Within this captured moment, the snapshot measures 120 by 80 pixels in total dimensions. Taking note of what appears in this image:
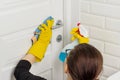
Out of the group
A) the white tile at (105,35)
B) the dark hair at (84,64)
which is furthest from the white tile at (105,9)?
the dark hair at (84,64)

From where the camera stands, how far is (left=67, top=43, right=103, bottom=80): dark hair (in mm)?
1309

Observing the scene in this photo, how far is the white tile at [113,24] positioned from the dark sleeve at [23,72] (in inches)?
20.2

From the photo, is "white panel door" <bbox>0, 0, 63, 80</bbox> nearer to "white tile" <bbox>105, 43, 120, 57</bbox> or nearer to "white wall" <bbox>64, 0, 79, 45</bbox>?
"white wall" <bbox>64, 0, 79, 45</bbox>

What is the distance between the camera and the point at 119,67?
183 cm

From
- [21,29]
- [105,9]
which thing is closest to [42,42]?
[21,29]

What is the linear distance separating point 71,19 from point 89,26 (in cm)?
13

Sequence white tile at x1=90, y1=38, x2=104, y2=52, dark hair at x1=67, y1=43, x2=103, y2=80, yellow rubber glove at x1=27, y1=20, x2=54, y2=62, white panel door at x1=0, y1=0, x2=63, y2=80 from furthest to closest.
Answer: white tile at x1=90, y1=38, x2=104, y2=52
yellow rubber glove at x1=27, y1=20, x2=54, y2=62
white panel door at x1=0, y1=0, x2=63, y2=80
dark hair at x1=67, y1=43, x2=103, y2=80

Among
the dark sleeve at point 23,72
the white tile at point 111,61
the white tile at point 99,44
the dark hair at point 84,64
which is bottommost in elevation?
the white tile at point 111,61

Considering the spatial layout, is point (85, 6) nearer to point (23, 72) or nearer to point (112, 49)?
point (112, 49)

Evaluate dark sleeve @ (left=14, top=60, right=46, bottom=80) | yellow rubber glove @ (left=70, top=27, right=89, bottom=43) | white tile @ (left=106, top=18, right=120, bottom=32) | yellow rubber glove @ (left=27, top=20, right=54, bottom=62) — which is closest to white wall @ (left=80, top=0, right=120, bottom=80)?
white tile @ (left=106, top=18, right=120, bottom=32)

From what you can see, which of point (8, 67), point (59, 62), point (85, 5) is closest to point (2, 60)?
point (8, 67)

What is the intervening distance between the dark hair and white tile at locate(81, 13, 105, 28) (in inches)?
20.4

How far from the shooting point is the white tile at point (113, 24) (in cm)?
176

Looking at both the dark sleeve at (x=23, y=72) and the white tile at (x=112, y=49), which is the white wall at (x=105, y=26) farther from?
the dark sleeve at (x=23, y=72)
